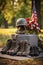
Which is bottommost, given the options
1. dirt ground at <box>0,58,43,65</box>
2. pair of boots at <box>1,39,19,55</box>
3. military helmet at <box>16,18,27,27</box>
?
dirt ground at <box>0,58,43,65</box>

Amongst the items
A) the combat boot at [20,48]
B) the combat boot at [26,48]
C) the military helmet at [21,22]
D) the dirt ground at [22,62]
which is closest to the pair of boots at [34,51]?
the combat boot at [26,48]

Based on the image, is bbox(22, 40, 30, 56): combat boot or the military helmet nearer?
bbox(22, 40, 30, 56): combat boot

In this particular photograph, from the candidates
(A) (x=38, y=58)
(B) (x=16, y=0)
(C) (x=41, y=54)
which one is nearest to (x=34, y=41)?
(C) (x=41, y=54)

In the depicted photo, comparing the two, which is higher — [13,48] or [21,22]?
[21,22]

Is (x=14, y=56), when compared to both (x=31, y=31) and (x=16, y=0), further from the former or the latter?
(x=16, y=0)

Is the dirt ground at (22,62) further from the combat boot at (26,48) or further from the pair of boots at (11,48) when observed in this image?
the pair of boots at (11,48)

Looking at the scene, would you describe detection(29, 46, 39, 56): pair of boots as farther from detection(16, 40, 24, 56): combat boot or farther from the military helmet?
the military helmet

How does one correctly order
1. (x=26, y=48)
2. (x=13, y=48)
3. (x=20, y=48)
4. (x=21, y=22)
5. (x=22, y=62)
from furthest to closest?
(x=21, y=22) → (x=13, y=48) → (x=20, y=48) → (x=26, y=48) → (x=22, y=62)

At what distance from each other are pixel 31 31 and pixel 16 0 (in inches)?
855

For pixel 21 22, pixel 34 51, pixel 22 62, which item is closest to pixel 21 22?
pixel 21 22

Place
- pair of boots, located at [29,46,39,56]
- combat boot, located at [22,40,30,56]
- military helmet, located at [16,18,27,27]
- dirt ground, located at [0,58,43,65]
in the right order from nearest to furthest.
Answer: dirt ground, located at [0,58,43,65] < combat boot, located at [22,40,30,56] < pair of boots, located at [29,46,39,56] < military helmet, located at [16,18,27,27]

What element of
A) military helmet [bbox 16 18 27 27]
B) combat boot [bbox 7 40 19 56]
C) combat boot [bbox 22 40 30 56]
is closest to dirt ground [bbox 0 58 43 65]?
combat boot [bbox 22 40 30 56]

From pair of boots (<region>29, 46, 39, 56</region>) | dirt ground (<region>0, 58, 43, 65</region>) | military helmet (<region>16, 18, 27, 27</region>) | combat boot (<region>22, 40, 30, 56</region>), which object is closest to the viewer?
dirt ground (<region>0, 58, 43, 65</region>)

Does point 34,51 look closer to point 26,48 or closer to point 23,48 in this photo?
point 26,48
